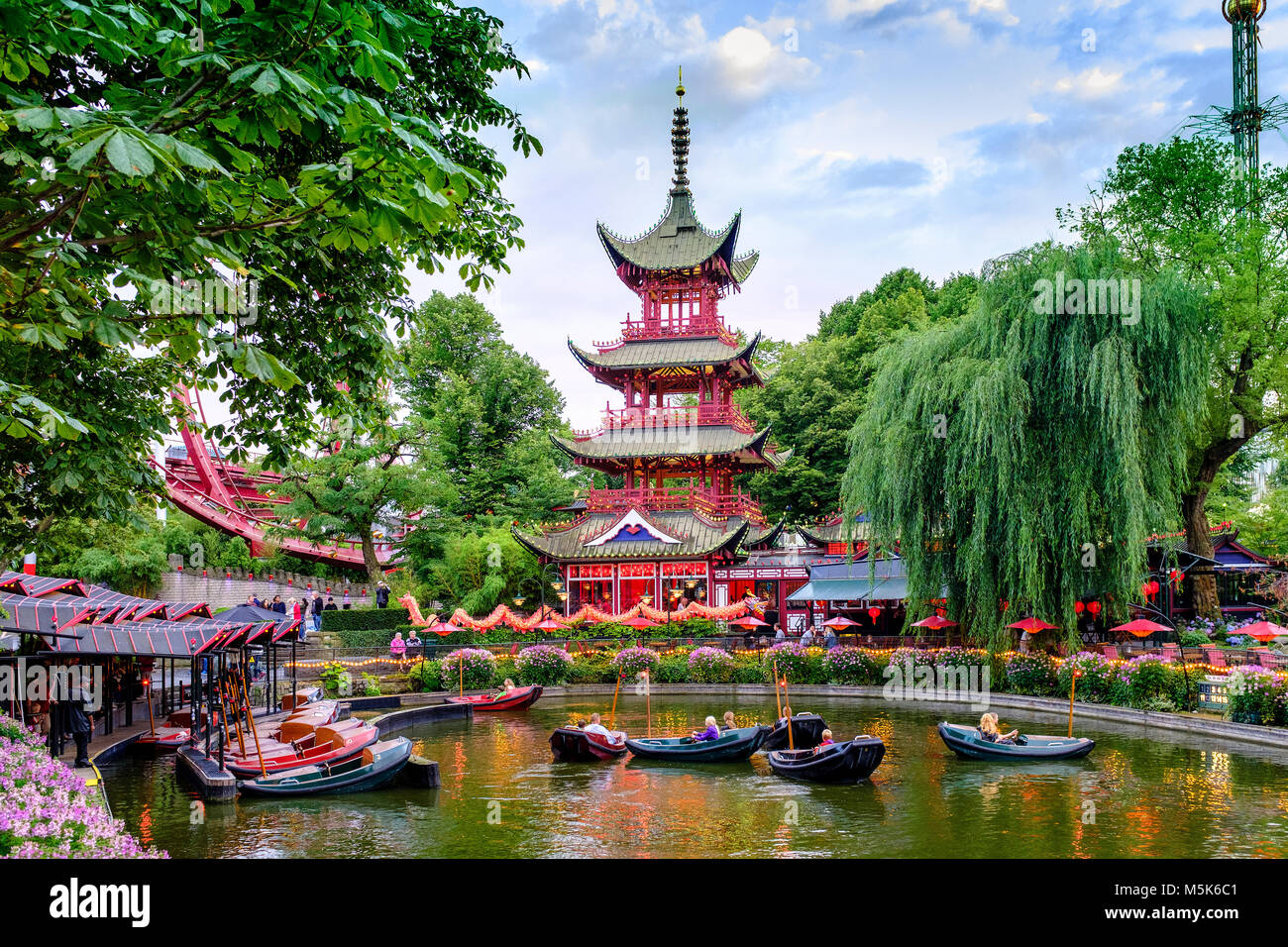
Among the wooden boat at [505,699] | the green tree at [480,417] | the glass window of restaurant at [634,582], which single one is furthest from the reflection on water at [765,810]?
the green tree at [480,417]

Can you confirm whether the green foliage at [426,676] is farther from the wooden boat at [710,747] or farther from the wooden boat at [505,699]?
the wooden boat at [710,747]

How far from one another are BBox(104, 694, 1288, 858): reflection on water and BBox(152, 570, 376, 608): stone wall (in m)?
24.9

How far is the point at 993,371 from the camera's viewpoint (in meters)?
22.8

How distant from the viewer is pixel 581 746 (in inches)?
735

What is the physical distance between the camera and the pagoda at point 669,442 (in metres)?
39.5

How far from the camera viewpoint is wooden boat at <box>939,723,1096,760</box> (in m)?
16.9

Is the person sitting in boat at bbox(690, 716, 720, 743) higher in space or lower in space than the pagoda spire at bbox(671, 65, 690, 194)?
lower

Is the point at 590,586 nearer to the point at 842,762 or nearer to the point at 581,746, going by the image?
the point at 581,746


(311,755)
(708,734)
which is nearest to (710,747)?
(708,734)

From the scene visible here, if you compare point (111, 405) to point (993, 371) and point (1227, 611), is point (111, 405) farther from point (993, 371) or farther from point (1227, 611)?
point (1227, 611)

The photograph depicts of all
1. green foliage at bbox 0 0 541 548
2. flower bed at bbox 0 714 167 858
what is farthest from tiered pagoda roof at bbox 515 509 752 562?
flower bed at bbox 0 714 167 858

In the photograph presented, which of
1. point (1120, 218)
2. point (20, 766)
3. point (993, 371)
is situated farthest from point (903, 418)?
point (20, 766)

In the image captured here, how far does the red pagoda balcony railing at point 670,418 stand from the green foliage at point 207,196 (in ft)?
102

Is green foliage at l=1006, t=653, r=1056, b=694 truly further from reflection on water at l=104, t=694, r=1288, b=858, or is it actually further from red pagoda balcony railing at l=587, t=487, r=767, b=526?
red pagoda balcony railing at l=587, t=487, r=767, b=526
